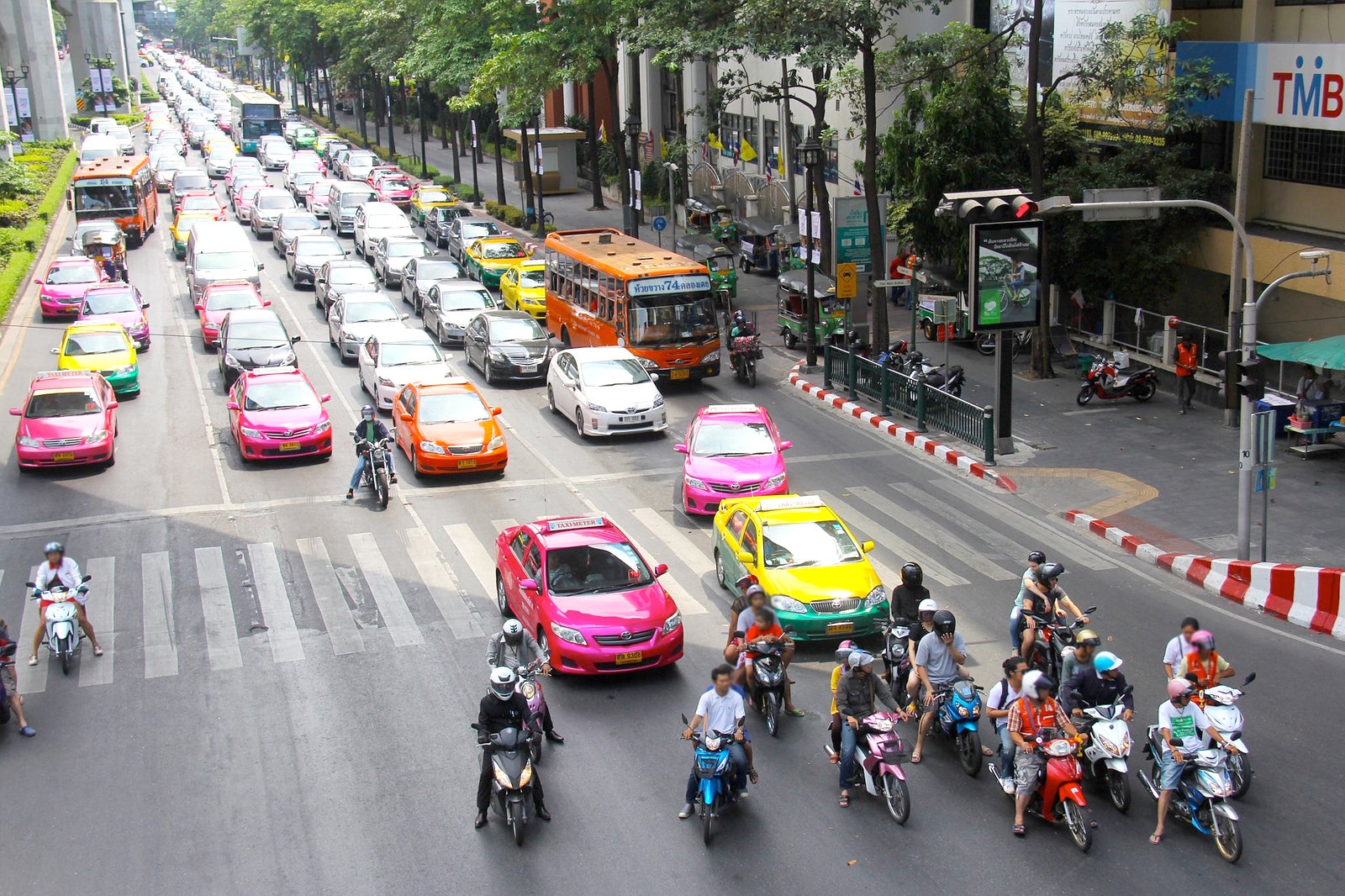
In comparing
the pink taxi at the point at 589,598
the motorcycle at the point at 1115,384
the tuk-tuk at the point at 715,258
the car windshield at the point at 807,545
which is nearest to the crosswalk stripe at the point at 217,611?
the pink taxi at the point at 589,598

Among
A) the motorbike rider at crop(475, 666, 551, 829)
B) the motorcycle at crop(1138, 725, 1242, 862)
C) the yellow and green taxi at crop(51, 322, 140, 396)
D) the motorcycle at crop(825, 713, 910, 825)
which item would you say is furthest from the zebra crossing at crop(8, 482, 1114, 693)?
the yellow and green taxi at crop(51, 322, 140, 396)

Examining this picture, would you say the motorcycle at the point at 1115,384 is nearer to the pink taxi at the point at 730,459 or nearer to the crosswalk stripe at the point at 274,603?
the pink taxi at the point at 730,459

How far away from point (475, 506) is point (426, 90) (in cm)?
6835

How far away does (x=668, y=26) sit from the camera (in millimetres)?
34312

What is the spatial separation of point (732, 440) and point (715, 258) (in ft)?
71.1

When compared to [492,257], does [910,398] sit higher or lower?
lower

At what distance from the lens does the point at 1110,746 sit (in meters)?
11.8

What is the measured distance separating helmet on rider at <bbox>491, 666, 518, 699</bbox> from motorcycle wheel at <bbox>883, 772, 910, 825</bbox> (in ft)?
11.1

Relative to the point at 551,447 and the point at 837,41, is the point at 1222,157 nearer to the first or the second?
the point at 837,41

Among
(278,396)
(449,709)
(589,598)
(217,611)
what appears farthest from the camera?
(278,396)

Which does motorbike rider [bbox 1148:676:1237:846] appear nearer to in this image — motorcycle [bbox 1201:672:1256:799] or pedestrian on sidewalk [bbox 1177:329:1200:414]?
motorcycle [bbox 1201:672:1256:799]

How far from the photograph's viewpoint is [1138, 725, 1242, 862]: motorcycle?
36.2ft

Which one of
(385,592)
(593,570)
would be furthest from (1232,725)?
(385,592)

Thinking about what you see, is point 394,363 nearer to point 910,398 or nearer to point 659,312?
point 659,312
